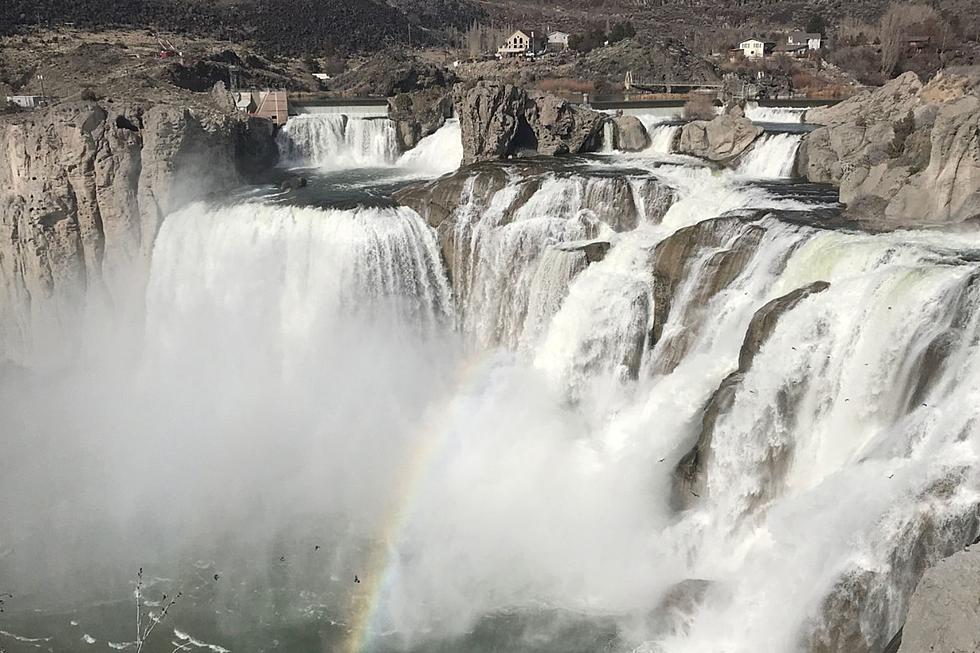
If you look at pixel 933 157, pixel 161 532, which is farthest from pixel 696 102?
pixel 161 532

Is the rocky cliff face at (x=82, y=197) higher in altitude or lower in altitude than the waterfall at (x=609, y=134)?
lower

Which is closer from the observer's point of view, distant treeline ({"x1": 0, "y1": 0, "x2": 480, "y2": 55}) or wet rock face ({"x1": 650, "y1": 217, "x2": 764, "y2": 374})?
wet rock face ({"x1": 650, "y1": 217, "x2": 764, "y2": 374})

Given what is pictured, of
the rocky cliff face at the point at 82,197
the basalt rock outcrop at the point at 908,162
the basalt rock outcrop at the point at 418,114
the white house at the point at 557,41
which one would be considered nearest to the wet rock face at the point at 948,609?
the basalt rock outcrop at the point at 908,162

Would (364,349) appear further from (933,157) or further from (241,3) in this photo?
(241,3)

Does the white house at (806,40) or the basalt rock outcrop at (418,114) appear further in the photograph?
the white house at (806,40)

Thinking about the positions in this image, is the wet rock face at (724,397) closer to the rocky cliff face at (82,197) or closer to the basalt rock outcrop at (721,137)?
the basalt rock outcrop at (721,137)

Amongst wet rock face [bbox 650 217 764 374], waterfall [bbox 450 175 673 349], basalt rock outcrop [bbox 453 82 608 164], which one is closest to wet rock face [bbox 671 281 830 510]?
wet rock face [bbox 650 217 764 374]

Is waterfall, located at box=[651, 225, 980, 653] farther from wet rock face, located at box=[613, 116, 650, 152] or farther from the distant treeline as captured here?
the distant treeline

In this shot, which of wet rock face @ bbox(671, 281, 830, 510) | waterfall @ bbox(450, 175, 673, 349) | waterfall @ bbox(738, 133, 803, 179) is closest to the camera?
wet rock face @ bbox(671, 281, 830, 510)
